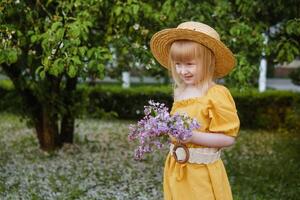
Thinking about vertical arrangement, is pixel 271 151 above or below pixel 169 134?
below

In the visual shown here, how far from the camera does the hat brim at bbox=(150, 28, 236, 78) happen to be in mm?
2852

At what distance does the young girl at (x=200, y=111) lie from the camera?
2850mm

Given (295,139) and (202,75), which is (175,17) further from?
(295,139)

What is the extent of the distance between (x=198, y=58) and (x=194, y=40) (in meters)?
0.09

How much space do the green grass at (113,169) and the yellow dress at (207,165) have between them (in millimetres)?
2809

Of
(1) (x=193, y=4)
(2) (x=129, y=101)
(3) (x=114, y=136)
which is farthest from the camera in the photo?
(2) (x=129, y=101)

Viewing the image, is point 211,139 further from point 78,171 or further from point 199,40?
point 78,171

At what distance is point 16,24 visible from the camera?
5.68 metres

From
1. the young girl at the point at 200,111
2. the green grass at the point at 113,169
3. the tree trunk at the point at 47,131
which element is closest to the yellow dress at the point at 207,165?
the young girl at the point at 200,111

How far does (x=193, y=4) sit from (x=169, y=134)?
3.64 meters

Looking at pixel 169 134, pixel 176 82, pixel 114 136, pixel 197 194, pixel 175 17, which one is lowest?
pixel 114 136

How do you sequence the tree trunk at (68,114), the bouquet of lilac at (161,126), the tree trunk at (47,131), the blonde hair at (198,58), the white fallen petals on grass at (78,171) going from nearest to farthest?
1. the bouquet of lilac at (161,126)
2. the blonde hair at (198,58)
3. the white fallen petals on grass at (78,171)
4. the tree trunk at (47,131)
5. the tree trunk at (68,114)

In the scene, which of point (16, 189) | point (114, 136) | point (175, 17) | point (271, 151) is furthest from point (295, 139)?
point (16, 189)

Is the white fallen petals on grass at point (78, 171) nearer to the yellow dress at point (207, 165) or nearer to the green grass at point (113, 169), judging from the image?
the green grass at point (113, 169)
